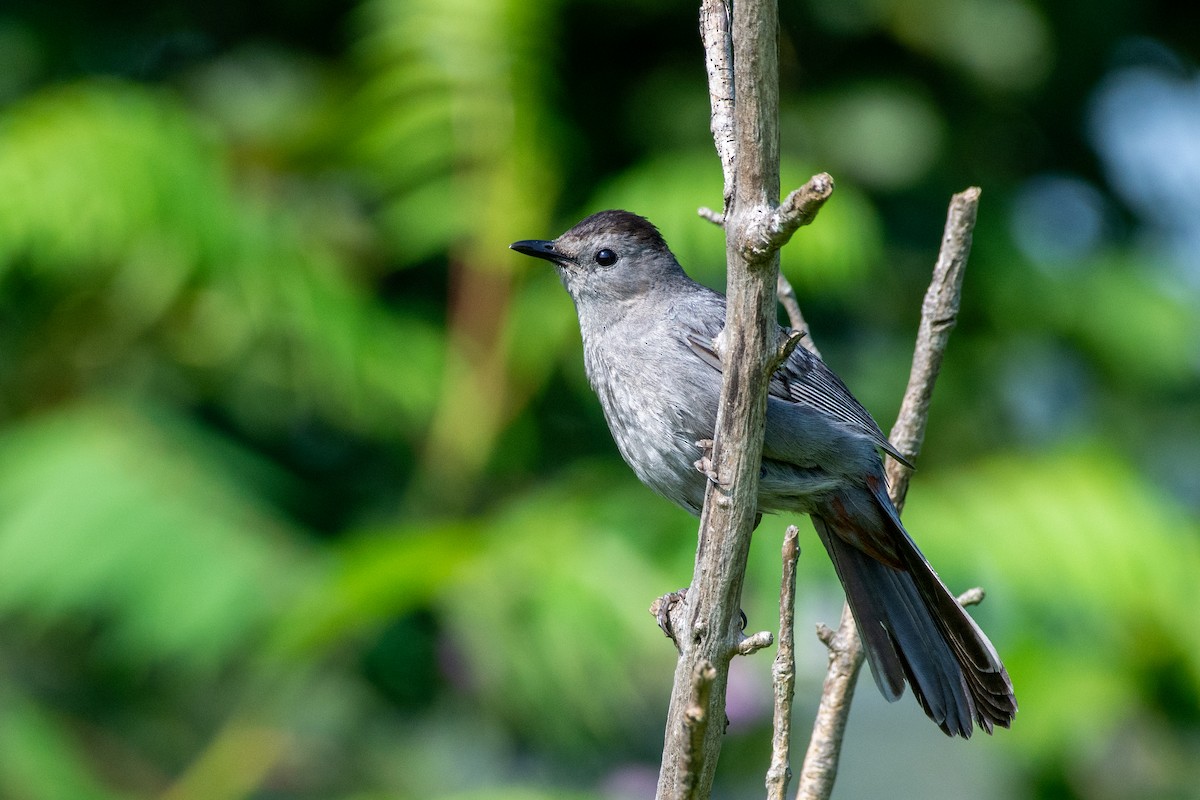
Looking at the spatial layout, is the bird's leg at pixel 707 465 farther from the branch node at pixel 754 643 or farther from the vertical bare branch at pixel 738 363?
the branch node at pixel 754 643

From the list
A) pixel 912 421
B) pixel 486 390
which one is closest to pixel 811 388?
pixel 912 421

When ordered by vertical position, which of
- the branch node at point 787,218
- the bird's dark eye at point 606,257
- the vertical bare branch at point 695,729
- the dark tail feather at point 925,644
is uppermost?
the bird's dark eye at point 606,257

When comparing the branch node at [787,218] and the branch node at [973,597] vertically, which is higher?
the branch node at [787,218]

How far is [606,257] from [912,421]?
3.61ft

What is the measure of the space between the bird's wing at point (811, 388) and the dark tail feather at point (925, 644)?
0.26 m

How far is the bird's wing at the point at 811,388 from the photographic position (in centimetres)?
270

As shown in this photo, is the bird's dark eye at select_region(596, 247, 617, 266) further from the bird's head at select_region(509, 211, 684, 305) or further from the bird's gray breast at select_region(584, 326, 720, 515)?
the bird's gray breast at select_region(584, 326, 720, 515)

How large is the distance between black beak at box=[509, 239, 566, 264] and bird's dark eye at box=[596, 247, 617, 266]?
10 centimetres

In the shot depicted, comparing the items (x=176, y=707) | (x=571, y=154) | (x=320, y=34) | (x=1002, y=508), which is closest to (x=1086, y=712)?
(x=1002, y=508)

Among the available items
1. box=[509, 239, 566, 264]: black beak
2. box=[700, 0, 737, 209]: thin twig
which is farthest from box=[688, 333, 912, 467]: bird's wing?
box=[700, 0, 737, 209]: thin twig

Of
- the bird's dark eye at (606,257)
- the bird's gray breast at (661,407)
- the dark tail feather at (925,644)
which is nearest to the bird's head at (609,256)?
the bird's dark eye at (606,257)

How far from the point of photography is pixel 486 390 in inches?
173

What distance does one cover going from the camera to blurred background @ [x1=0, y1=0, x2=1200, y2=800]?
3834 mm

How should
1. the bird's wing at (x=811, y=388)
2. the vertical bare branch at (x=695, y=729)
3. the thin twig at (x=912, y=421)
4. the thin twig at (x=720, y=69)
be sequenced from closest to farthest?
the vertical bare branch at (x=695, y=729)
the thin twig at (x=720, y=69)
the thin twig at (x=912, y=421)
the bird's wing at (x=811, y=388)
